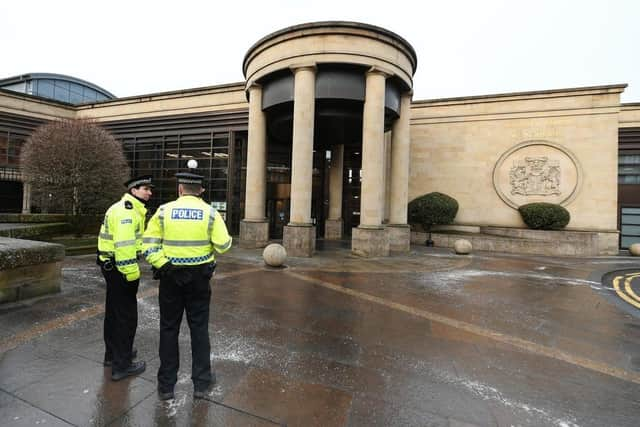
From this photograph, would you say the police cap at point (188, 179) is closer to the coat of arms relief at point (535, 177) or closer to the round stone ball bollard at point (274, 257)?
the round stone ball bollard at point (274, 257)

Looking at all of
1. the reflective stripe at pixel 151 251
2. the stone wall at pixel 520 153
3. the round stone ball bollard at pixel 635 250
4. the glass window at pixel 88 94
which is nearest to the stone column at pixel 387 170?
the stone wall at pixel 520 153

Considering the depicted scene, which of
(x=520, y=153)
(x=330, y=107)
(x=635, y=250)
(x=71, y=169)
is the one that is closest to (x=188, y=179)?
(x=330, y=107)

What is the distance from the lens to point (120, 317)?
121 inches

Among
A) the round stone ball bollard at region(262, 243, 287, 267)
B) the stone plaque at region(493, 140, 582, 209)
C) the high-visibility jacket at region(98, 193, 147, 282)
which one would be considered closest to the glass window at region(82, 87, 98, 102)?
the round stone ball bollard at region(262, 243, 287, 267)

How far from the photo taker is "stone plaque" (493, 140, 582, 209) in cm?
1659

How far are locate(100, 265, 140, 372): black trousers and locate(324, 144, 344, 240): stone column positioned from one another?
15.3 m

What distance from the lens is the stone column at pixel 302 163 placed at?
1139 cm

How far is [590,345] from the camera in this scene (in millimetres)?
4371

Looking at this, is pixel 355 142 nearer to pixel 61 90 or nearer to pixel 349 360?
pixel 349 360

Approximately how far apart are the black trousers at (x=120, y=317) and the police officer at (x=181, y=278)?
2.09ft

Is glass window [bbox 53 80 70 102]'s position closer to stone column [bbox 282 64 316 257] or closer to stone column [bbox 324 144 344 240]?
stone column [bbox 324 144 344 240]

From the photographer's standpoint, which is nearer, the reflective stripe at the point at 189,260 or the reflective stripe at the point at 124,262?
the reflective stripe at the point at 189,260

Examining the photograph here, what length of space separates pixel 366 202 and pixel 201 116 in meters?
13.6

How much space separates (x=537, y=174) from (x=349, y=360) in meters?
18.8
